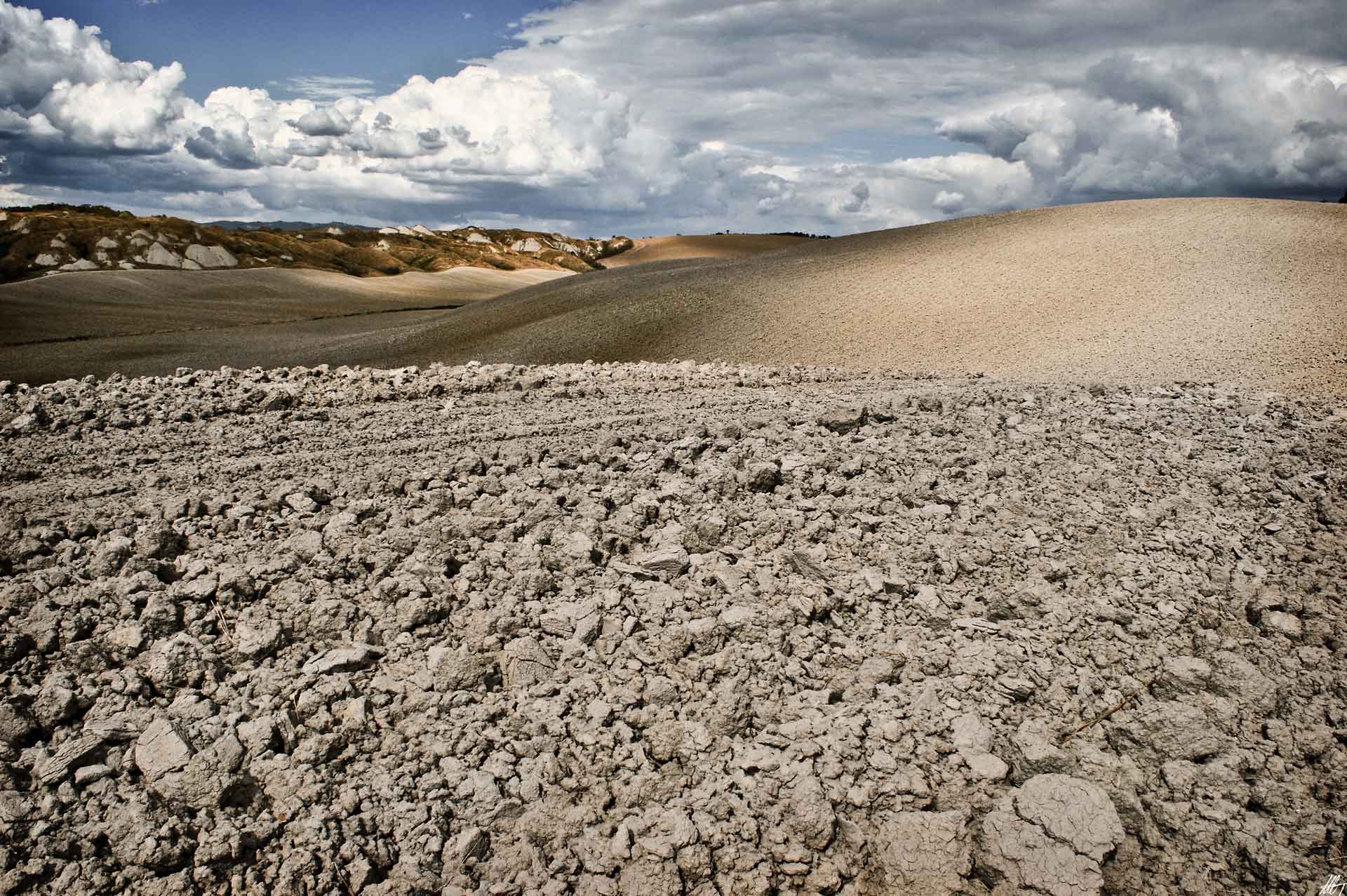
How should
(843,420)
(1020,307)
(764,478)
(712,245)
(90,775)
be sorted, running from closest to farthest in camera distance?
(90,775), (764,478), (843,420), (1020,307), (712,245)

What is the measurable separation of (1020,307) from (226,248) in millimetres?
69672

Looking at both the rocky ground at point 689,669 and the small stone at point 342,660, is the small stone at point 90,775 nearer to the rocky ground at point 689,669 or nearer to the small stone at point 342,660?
the rocky ground at point 689,669

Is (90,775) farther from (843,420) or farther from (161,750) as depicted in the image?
(843,420)

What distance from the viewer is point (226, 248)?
6800 cm

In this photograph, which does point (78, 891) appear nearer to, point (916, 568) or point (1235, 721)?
point (916, 568)

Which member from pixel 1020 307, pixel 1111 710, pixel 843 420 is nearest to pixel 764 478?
pixel 843 420

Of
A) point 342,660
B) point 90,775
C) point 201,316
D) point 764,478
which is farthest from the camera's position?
point 201,316

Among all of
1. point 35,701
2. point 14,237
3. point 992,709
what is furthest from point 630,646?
point 14,237

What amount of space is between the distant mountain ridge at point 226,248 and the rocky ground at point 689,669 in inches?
2503

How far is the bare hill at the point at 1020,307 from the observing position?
37.9 ft

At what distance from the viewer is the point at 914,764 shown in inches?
128

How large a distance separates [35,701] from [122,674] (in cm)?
31

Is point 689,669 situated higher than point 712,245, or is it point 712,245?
point 712,245

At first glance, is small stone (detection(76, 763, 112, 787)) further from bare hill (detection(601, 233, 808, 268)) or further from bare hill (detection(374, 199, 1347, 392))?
bare hill (detection(601, 233, 808, 268))
